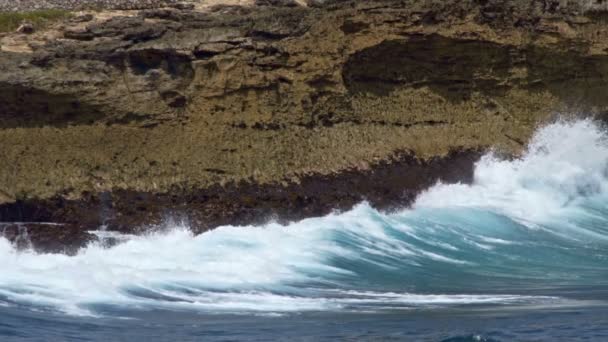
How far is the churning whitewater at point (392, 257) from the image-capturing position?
1408 cm

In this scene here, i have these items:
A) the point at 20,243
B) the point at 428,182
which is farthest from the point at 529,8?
the point at 20,243

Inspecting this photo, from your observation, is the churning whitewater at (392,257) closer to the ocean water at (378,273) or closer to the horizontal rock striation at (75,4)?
the ocean water at (378,273)

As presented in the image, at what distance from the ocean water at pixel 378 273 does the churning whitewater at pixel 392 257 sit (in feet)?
0.08

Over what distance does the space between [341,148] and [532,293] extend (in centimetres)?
691

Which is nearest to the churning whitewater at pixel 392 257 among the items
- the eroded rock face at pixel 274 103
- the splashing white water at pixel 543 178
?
the splashing white water at pixel 543 178

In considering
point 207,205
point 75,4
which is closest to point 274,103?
point 207,205

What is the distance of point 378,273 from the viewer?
1634cm

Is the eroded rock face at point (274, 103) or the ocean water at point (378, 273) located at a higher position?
the eroded rock face at point (274, 103)

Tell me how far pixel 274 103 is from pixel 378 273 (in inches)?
211

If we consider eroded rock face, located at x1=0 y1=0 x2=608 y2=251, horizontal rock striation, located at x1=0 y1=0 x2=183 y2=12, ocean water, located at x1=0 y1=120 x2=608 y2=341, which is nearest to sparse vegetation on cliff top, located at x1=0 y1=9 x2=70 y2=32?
eroded rock face, located at x1=0 y1=0 x2=608 y2=251

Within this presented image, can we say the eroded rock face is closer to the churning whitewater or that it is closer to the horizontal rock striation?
the churning whitewater

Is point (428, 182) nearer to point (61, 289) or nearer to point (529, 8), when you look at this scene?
point (529, 8)

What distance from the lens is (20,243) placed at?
18.6m

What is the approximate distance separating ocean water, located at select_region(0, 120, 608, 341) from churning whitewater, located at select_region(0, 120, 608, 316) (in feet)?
0.08
